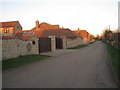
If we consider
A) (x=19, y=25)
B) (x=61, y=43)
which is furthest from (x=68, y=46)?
(x=19, y=25)

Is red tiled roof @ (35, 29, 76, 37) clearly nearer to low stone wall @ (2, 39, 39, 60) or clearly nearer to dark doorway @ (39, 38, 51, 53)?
dark doorway @ (39, 38, 51, 53)

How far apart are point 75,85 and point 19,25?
154 ft

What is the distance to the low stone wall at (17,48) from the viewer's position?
10055mm

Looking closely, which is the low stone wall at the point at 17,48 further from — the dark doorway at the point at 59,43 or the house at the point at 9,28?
the house at the point at 9,28

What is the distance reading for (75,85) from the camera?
476cm

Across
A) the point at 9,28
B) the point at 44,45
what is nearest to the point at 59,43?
the point at 44,45

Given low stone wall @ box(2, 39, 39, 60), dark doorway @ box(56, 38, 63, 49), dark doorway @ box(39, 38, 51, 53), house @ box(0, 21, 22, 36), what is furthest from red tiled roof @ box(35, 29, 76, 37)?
low stone wall @ box(2, 39, 39, 60)

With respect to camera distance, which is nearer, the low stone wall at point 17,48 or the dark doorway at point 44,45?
the low stone wall at point 17,48

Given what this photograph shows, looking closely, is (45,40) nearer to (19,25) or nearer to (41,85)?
(41,85)

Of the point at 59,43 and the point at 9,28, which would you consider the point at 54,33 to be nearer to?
the point at 59,43

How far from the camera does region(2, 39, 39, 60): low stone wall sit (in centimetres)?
1005

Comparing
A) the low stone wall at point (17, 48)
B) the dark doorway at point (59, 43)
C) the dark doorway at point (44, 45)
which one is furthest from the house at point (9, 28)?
the low stone wall at point (17, 48)

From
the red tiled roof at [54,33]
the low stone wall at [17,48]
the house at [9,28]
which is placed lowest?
the low stone wall at [17,48]

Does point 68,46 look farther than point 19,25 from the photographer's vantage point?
No
